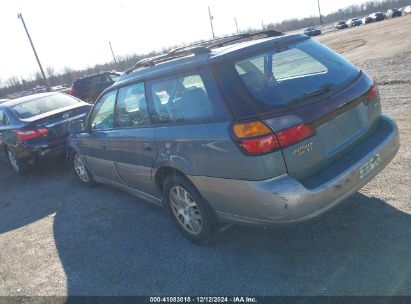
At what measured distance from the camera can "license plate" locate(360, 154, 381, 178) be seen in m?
3.09

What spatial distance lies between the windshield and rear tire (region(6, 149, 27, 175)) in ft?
19.7

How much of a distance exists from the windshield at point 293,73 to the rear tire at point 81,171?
369 centimetres

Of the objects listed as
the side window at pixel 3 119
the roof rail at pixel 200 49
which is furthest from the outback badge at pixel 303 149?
the side window at pixel 3 119

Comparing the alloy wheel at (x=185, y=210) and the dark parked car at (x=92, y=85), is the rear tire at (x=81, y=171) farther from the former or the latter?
the dark parked car at (x=92, y=85)

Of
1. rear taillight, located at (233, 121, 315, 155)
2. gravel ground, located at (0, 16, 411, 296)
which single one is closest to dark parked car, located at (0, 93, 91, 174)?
gravel ground, located at (0, 16, 411, 296)

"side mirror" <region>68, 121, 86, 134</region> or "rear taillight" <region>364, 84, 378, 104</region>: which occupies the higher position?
"rear taillight" <region>364, 84, 378, 104</region>

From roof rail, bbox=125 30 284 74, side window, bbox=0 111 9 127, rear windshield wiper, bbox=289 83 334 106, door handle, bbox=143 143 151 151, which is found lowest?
door handle, bbox=143 143 151 151

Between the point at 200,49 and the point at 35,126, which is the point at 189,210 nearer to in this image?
the point at 200,49

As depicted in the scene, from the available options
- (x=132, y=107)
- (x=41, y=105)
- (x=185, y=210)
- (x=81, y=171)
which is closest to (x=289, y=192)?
(x=185, y=210)

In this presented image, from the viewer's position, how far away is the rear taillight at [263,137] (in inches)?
109

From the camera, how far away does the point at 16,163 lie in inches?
311

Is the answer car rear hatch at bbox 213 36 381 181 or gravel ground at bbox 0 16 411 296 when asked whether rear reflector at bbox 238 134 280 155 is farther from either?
gravel ground at bbox 0 16 411 296

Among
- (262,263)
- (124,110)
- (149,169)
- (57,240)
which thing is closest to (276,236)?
(262,263)

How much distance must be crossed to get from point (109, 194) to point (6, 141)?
3.51 meters
